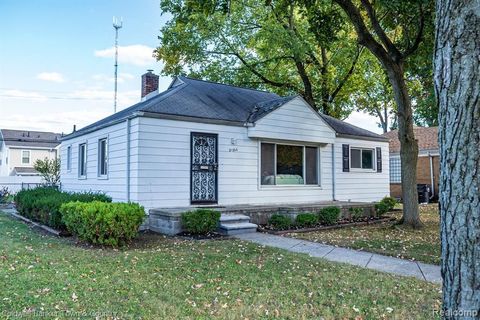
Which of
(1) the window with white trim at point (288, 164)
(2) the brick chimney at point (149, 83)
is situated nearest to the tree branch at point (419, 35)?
(1) the window with white trim at point (288, 164)

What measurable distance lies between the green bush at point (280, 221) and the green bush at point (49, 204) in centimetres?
455

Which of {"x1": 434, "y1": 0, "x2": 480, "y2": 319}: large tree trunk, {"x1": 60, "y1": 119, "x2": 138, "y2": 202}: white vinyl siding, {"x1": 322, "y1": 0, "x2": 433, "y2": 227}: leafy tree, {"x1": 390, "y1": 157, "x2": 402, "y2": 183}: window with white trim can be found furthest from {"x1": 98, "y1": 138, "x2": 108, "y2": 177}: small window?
{"x1": 390, "y1": 157, "x2": 402, "y2": 183}: window with white trim

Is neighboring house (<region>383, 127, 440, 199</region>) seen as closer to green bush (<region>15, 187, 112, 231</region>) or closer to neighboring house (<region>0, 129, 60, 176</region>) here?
green bush (<region>15, 187, 112, 231</region>)

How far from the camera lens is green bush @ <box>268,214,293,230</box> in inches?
407

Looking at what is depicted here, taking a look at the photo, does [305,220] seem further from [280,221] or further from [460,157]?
[460,157]

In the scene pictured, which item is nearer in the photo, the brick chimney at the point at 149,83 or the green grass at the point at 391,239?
the green grass at the point at 391,239

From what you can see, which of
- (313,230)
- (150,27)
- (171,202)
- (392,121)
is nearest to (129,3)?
(150,27)

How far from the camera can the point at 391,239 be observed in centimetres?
861

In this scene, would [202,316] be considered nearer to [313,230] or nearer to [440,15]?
[440,15]

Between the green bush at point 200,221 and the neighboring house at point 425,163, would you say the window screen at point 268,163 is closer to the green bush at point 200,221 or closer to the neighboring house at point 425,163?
the green bush at point 200,221

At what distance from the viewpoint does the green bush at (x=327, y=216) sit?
11164 millimetres

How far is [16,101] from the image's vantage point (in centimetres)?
3562

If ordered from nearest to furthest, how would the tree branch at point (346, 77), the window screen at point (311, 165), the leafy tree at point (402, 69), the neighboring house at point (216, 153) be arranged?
the leafy tree at point (402, 69), the neighboring house at point (216, 153), the window screen at point (311, 165), the tree branch at point (346, 77)

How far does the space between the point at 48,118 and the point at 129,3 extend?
31720 mm
